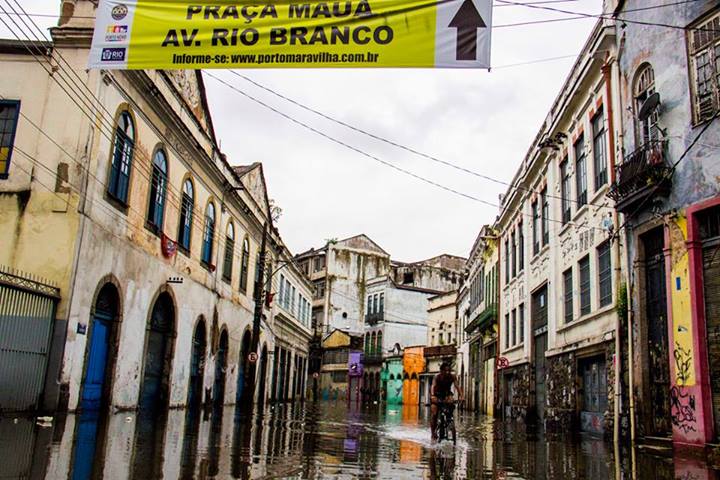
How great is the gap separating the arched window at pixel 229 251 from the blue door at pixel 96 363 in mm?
10188

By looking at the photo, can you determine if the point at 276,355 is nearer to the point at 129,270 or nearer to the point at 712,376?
the point at 129,270

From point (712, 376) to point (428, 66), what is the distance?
7493 mm

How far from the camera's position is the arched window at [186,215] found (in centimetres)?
2073

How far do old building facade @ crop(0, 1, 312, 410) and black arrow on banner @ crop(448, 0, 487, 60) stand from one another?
9293mm

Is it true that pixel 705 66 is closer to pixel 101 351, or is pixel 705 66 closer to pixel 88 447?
pixel 88 447

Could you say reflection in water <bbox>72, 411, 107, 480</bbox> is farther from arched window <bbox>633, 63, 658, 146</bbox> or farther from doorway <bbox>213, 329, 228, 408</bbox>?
doorway <bbox>213, 329, 228, 408</bbox>

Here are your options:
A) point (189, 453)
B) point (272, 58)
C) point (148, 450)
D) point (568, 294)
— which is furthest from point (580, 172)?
point (148, 450)

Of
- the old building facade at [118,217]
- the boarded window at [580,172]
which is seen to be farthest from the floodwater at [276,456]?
the boarded window at [580,172]

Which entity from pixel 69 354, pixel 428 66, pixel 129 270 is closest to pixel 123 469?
pixel 428 66

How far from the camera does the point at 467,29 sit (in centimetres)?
781

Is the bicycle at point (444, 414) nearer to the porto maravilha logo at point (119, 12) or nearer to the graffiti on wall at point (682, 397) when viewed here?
the graffiti on wall at point (682, 397)

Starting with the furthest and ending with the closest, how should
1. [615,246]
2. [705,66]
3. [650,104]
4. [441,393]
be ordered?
[615,246] < [650,104] < [441,393] < [705,66]

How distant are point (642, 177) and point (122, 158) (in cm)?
1148

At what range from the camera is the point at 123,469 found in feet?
21.8
